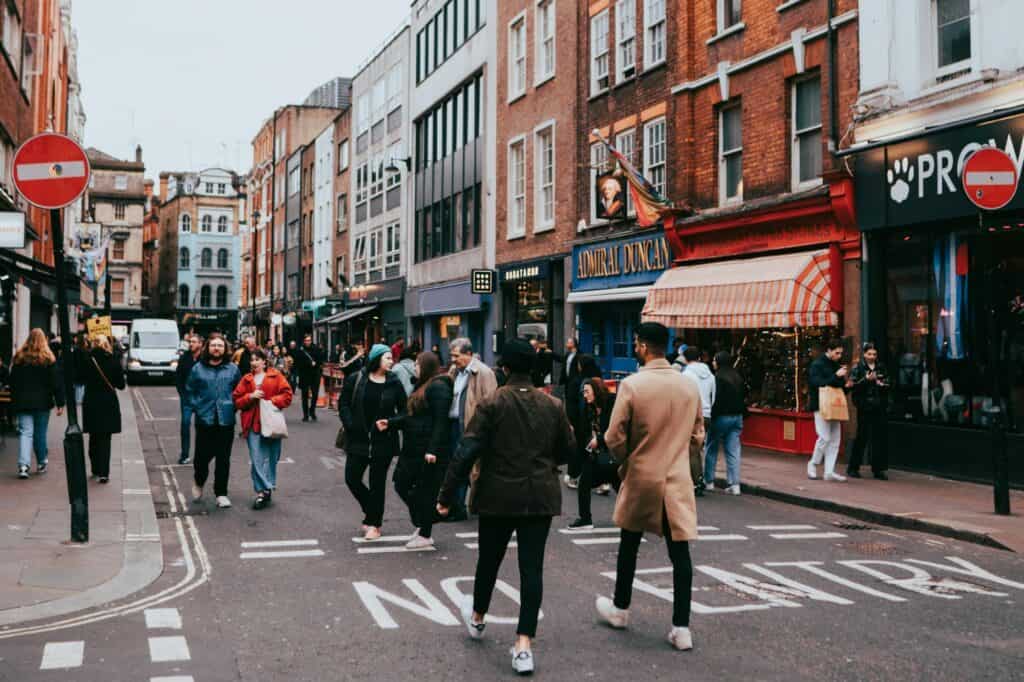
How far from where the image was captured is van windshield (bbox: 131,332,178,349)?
126 ft

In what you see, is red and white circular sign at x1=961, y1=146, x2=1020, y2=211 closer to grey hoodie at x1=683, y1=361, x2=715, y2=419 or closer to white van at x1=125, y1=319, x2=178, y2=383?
grey hoodie at x1=683, y1=361, x2=715, y2=419

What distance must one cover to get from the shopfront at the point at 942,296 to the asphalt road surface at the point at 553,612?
161 inches

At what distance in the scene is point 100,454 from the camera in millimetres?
12703

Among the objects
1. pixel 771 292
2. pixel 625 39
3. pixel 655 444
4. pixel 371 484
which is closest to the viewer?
pixel 655 444

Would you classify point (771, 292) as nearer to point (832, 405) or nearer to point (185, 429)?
point (832, 405)

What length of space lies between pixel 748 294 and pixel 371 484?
9664mm

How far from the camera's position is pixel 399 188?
4150 cm

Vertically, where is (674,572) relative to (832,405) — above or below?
below

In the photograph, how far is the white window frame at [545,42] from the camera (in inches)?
1061

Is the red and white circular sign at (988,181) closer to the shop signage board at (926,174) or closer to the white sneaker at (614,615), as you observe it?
the shop signage board at (926,174)

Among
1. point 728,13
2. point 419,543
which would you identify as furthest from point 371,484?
point 728,13

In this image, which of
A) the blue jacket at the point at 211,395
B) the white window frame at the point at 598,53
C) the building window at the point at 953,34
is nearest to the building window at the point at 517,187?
the white window frame at the point at 598,53

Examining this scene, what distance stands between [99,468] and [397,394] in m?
5.36

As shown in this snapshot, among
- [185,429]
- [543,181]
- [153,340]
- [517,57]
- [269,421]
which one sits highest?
[517,57]
